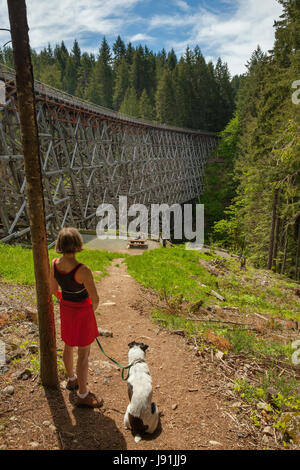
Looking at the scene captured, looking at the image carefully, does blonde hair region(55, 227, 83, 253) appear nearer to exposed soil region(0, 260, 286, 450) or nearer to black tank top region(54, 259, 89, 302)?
black tank top region(54, 259, 89, 302)

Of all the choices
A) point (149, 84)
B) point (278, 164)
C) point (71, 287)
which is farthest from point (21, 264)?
point (149, 84)

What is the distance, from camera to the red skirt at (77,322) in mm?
2719

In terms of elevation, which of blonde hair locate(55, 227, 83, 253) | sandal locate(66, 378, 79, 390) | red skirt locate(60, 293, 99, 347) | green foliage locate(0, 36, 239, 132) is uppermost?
green foliage locate(0, 36, 239, 132)

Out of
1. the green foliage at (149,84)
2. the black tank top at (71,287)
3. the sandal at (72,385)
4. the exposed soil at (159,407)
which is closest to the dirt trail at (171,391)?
the exposed soil at (159,407)

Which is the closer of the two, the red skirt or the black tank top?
the black tank top

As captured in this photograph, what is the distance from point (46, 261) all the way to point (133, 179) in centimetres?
2500

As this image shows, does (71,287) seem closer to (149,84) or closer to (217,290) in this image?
(217,290)

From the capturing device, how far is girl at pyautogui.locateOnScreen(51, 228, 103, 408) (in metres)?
2.60

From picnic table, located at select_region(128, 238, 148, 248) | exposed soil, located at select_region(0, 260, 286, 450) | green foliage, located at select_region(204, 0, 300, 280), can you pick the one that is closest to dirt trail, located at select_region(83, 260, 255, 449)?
exposed soil, located at select_region(0, 260, 286, 450)

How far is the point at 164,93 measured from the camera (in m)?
48.1

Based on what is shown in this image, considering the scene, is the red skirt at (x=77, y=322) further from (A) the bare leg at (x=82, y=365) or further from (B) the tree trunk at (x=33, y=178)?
(B) the tree trunk at (x=33, y=178)

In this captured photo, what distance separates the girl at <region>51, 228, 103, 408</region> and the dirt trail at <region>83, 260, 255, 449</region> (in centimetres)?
63

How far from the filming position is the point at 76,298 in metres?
2.68

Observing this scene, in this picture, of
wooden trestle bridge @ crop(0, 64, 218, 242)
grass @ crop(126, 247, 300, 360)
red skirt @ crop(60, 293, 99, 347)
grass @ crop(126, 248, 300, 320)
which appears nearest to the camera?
red skirt @ crop(60, 293, 99, 347)
